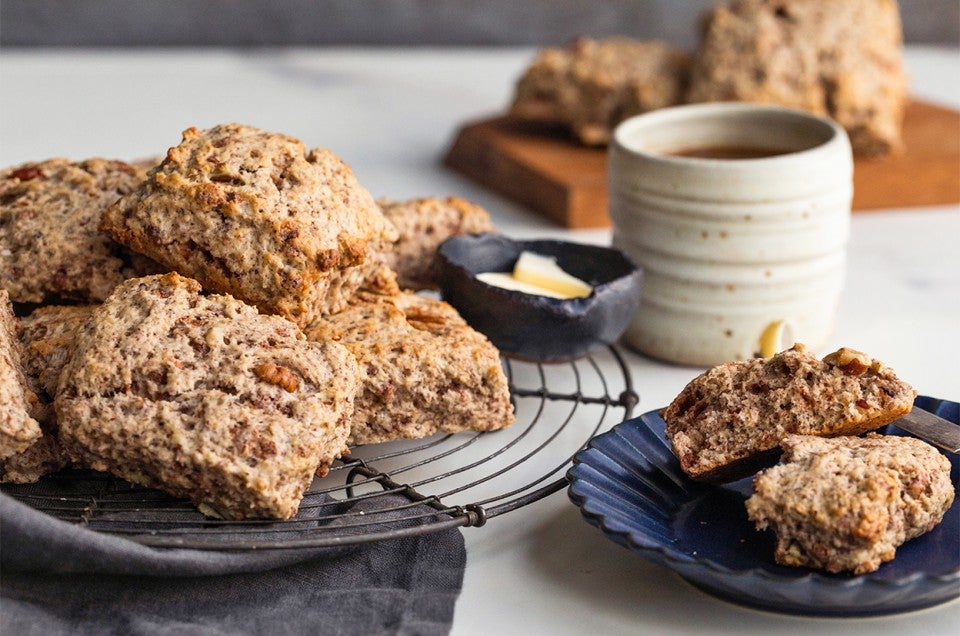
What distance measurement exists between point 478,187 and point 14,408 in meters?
2.33

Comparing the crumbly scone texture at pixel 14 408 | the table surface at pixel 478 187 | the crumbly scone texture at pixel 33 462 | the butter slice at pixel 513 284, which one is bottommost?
the table surface at pixel 478 187

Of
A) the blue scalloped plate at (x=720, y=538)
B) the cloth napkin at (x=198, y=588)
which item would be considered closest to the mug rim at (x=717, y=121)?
the blue scalloped plate at (x=720, y=538)

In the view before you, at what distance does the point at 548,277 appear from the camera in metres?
2.41

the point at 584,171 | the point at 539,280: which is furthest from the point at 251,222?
the point at 584,171

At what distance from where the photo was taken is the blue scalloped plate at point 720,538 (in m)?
1.56

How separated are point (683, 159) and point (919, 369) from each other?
0.72 m

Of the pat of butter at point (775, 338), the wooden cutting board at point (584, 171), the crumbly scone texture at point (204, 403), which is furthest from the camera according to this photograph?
the wooden cutting board at point (584, 171)

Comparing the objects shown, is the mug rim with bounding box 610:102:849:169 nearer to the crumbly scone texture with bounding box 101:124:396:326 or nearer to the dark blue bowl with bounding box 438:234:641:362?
the dark blue bowl with bounding box 438:234:641:362

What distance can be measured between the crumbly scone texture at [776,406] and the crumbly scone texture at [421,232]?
76 centimetres

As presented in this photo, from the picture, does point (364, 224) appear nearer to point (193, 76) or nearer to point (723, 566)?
point (723, 566)

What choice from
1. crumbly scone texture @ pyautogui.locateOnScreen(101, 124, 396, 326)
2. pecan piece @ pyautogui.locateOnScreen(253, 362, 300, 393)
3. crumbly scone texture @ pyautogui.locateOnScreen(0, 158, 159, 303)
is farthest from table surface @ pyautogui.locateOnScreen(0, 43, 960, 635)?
crumbly scone texture @ pyautogui.locateOnScreen(0, 158, 159, 303)

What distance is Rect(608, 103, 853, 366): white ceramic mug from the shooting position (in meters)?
2.46

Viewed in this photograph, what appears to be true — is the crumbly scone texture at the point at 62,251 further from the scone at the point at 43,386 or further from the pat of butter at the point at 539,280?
the pat of butter at the point at 539,280

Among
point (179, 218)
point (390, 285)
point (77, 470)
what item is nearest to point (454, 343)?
point (390, 285)
